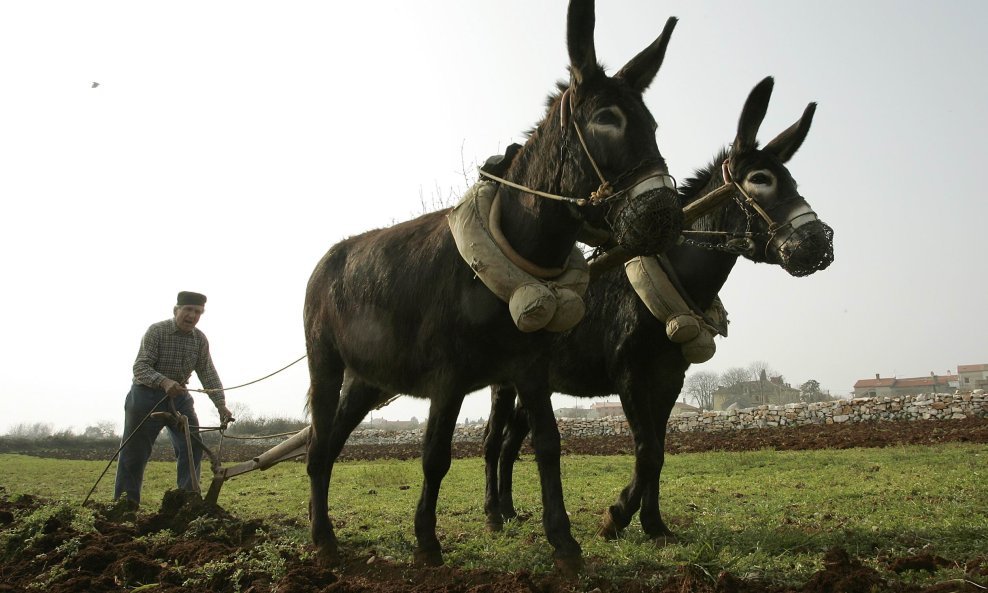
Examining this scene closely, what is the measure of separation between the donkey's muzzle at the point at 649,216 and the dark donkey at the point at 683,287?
1.84m

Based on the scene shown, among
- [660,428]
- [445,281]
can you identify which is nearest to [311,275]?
[445,281]

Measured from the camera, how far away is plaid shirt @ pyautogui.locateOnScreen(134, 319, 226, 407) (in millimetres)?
6970

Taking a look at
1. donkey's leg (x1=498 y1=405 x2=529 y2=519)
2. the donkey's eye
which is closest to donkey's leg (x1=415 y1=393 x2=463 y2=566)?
the donkey's eye

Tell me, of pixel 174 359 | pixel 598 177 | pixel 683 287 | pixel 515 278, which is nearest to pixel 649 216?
pixel 598 177

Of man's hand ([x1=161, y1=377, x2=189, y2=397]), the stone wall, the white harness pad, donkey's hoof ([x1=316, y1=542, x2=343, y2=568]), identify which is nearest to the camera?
the white harness pad

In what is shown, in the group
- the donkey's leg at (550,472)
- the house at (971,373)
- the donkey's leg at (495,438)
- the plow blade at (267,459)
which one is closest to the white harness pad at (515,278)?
the donkey's leg at (550,472)

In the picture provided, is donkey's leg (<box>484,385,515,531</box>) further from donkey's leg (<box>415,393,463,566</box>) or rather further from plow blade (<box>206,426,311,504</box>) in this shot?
donkey's leg (<box>415,393,463,566</box>)

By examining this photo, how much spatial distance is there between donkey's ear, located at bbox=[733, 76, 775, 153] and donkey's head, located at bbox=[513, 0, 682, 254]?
1.73 m

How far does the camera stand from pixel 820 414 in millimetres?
23297

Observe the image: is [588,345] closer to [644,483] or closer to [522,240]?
[644,483]

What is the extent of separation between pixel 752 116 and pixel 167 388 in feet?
19.7

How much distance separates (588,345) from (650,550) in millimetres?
1900

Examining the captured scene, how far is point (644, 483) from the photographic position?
5.04 meters

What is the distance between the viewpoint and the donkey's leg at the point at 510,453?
21.2ft
